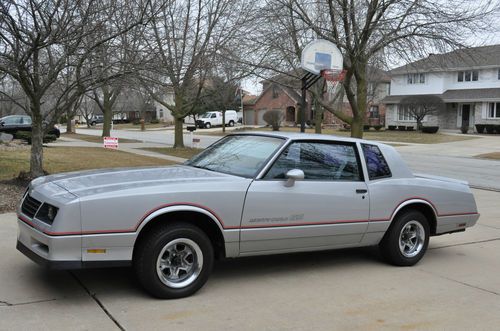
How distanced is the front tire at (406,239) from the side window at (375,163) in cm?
55

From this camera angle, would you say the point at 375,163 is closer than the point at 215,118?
Yes

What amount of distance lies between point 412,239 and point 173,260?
3047 millimetres

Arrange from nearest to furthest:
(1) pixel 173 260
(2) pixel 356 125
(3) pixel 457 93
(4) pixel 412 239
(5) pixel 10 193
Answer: (1) pixel 173 260, (4) pixel 412 239, (5) pixel 10 193, (2) pixel 356 125, (3) pixel 457 93

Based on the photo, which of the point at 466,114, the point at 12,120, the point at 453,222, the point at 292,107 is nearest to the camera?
the point at 453,222

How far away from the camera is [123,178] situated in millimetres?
5051

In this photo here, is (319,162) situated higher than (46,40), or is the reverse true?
(46,40)

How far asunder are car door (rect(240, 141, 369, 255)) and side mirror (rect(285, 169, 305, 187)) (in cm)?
4

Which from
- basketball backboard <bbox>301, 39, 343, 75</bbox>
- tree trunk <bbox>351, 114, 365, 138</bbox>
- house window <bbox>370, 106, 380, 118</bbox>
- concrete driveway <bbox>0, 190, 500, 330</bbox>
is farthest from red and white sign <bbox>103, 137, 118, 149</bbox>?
house window <bbox>370, 106, 380, 118</bbox>

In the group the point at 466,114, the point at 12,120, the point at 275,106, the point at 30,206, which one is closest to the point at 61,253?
the point at 30,206

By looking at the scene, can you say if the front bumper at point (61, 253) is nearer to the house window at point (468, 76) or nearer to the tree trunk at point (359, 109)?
the tree trunk at point (359, 109)

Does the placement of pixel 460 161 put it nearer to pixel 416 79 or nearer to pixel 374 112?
pixel 416 79

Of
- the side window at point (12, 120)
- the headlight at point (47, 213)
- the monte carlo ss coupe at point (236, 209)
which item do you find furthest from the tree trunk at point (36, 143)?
the side window at point (12, 120)

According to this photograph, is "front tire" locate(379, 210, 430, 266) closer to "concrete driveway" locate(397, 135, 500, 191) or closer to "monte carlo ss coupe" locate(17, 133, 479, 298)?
"monte carlo ss coupe" locate(17, 133, 479, 298)

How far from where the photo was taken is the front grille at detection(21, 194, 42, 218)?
15.6 feet
